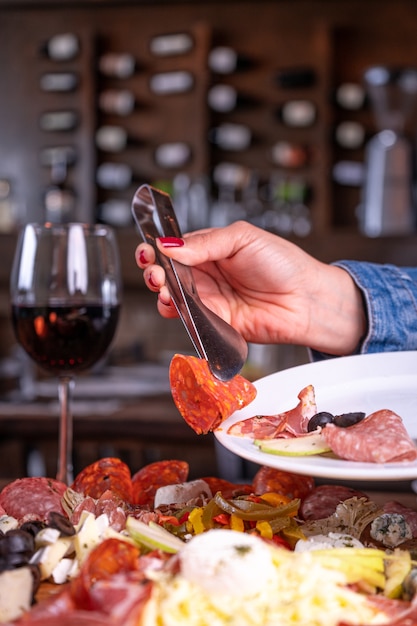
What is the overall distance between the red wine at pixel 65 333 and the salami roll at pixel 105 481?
27cm

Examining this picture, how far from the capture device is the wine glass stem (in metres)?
1.00

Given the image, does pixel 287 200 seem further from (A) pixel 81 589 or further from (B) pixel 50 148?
(A) pixel 81 589

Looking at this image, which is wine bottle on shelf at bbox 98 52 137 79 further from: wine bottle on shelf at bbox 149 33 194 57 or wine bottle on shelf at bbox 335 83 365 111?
wine bottle on shelf at bbox 335 83 365 111

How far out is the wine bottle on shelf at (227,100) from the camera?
4469mm

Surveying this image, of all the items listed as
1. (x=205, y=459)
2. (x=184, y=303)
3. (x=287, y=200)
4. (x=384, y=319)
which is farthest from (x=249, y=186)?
(x=184, y=303)

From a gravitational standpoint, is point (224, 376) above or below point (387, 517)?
above

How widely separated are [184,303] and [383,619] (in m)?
0.41

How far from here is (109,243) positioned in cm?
108

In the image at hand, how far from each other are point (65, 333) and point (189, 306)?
0.31 m

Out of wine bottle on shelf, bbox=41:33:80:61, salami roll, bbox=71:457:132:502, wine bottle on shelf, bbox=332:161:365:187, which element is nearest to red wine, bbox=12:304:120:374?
salami roll, bbox=71:457:132:502

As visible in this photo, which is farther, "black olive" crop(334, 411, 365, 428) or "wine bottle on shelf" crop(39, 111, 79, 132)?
"wine bottle on shelf" crop(39, 111, 79, 132)

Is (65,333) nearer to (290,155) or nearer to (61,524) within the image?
(61,524)

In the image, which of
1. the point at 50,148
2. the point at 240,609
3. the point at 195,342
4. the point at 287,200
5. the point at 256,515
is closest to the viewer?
the point at 240,609

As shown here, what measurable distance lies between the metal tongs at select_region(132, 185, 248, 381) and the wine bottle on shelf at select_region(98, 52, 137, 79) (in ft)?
12.9
